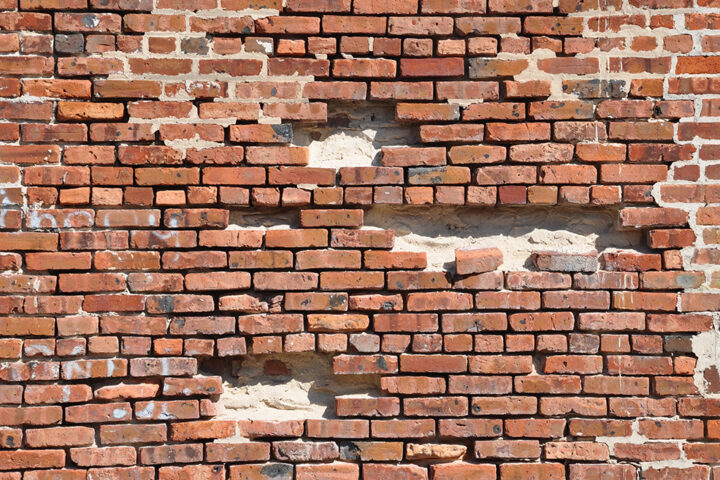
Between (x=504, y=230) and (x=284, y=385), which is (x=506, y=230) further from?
(x=284, y=385)

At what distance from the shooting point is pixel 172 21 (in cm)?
283

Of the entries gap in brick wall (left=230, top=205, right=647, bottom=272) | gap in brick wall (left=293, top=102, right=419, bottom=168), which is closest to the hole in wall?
gap in brick wall (left=230, top=205, right=647, bottom=272)

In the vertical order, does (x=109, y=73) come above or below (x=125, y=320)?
above

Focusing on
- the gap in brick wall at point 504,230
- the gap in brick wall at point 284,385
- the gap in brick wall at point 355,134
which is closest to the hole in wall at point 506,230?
the gap in brick wall at point 504,230

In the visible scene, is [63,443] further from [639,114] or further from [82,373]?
[639,114]

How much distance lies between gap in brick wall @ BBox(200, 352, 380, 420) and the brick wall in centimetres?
3

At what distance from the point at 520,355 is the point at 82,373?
177 centimetres

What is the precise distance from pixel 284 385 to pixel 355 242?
0.66m

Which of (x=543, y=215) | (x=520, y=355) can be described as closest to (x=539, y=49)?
(x=543, y=215)

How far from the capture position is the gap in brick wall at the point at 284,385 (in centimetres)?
283

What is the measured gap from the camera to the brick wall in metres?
2.77

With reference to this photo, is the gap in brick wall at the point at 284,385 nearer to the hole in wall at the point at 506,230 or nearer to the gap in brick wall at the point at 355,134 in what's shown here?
the hole in wall at the point at 506,230

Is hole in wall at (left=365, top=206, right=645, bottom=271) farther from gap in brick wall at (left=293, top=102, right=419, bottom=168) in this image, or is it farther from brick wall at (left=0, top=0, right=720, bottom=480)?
gap in brick wall at (left=293, top=102, right=419, bottom=168)

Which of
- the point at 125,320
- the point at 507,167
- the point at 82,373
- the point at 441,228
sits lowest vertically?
the point at 82,373
